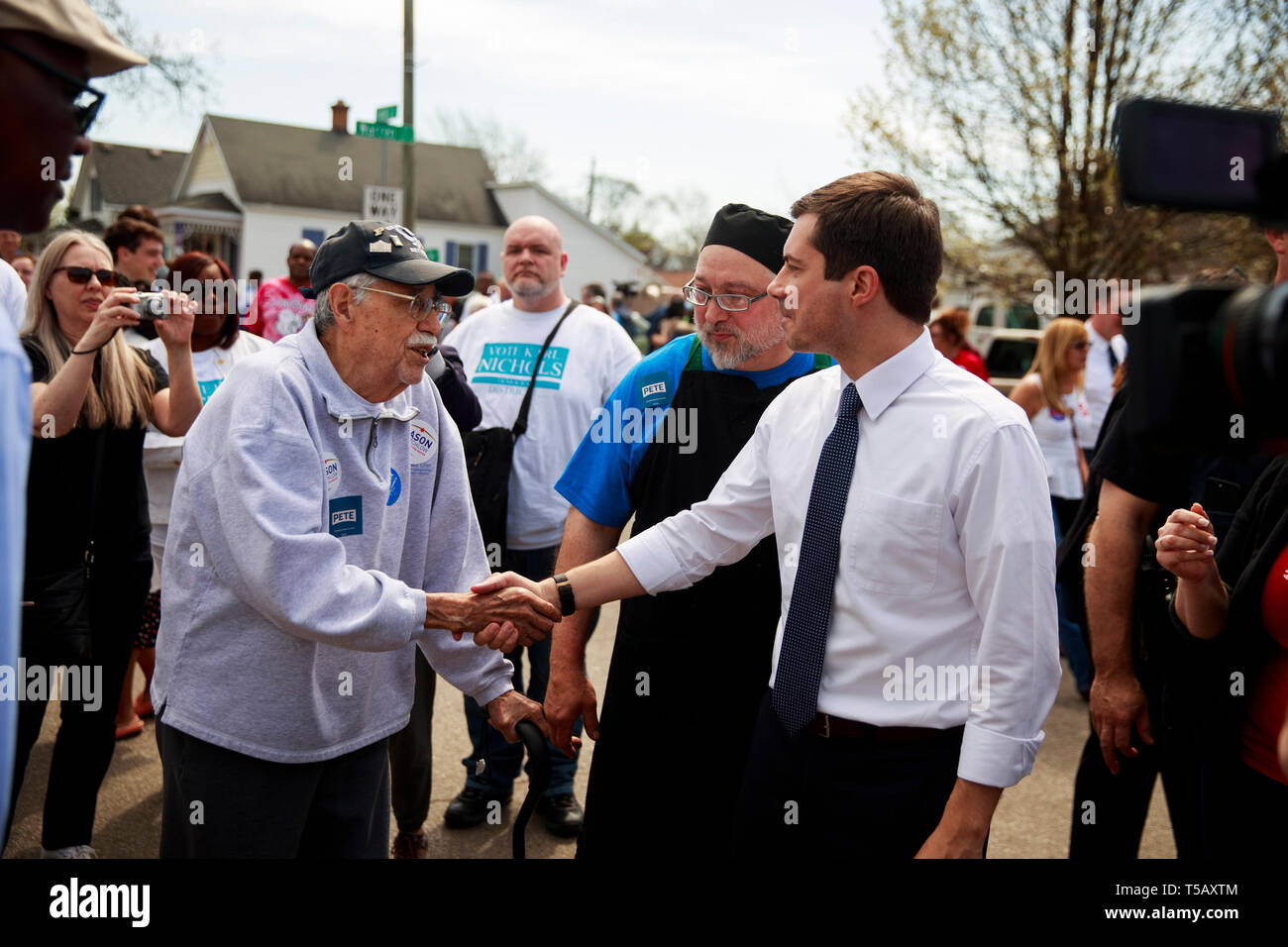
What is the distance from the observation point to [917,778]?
236 centimetres

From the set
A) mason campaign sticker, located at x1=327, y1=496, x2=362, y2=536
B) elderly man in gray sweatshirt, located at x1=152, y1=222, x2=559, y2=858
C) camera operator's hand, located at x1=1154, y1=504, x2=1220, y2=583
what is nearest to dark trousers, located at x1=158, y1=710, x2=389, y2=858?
elderly man in gray sweatshirt, located at x1=152, y1=222, x2=559, y2=858

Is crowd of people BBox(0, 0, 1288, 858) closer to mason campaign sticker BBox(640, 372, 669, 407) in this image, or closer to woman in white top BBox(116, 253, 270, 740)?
mason campaign sticker BBox(640, 372, 669, 407)

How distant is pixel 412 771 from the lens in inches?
170

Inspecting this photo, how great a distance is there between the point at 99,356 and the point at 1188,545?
3.67 metres

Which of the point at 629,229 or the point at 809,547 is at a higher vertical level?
the point at 629,229

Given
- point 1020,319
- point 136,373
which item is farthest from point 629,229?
point 136,373

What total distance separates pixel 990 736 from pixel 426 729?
2.77 meters

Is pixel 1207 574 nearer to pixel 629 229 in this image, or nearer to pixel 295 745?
pixel 295 745

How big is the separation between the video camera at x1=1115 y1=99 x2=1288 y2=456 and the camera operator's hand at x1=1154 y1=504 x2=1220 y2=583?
143 centimetres

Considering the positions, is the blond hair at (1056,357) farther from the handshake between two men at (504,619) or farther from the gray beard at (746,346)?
the handshake between two men at (504,619)

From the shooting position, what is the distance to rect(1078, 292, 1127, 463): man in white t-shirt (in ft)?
23.2
